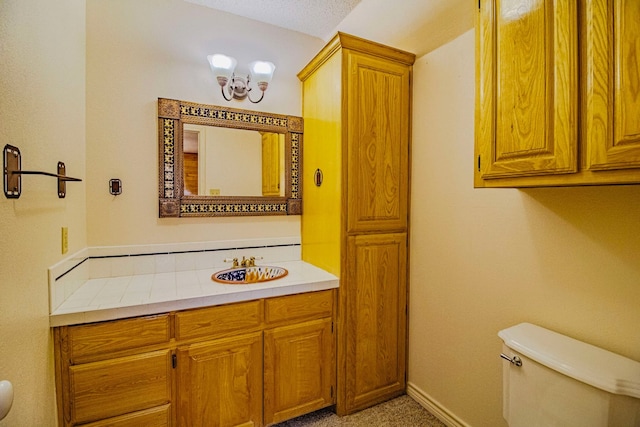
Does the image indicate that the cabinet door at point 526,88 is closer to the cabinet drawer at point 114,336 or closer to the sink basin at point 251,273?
the sink basin at point 251,273

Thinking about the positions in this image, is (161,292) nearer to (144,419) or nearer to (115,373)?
(115,373)

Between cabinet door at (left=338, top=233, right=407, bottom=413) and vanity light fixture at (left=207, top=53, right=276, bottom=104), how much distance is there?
4.14ft

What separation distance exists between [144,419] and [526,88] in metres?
2.09

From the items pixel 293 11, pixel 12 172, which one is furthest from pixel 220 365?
pixel 293 11

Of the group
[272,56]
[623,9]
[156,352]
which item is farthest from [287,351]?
[272,56]

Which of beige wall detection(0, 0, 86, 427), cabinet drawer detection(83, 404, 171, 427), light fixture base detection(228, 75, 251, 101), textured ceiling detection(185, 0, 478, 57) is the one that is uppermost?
textured ceiling detection(185, 0, 478, 57)

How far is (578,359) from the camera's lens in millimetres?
1037

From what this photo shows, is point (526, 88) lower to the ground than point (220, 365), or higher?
higher

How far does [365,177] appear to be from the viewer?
1.87 meters

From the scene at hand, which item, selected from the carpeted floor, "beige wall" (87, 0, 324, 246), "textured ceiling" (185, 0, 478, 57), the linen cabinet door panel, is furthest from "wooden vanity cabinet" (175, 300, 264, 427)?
"textured ceiling" (185, 0, 478, 57)

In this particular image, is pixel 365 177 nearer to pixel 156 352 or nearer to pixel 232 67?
pixel 232 67

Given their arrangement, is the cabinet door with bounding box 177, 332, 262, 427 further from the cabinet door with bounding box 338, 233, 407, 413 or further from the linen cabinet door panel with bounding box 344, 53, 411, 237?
the linen cabinet door panel with bounding box 344, 53, 411, 237

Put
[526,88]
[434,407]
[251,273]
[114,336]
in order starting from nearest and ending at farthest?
[526,88] → [114,336] → [434,407] → [251,273]

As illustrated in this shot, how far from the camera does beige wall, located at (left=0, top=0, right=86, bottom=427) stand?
92cm
